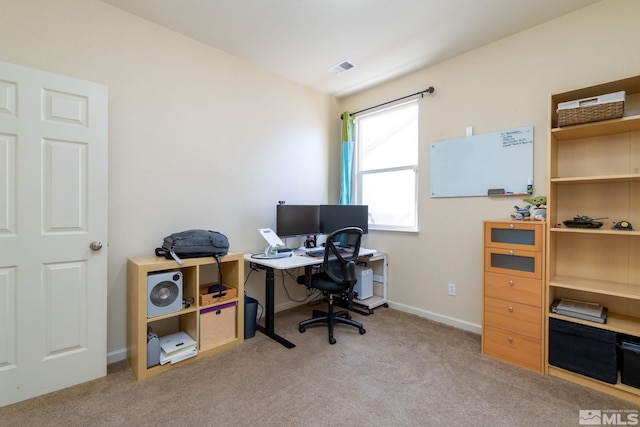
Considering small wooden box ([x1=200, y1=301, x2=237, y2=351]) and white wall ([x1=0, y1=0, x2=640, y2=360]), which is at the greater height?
white wall ([x1=0, y1=0, x2=640, y2=360])

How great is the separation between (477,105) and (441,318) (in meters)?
2.19

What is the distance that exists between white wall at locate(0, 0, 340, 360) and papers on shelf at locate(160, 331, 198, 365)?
39cm

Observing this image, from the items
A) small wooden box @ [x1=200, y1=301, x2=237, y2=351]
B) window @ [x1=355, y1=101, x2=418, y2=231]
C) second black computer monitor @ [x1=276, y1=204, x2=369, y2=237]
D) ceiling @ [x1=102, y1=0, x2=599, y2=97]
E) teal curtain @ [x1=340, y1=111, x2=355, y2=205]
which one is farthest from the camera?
teal curtain @ [x1=340, y1=111, x2=355, y2=205]

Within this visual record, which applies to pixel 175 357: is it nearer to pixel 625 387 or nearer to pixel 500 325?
pixel 500 325

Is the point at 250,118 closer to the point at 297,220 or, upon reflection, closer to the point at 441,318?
the point at 297,220

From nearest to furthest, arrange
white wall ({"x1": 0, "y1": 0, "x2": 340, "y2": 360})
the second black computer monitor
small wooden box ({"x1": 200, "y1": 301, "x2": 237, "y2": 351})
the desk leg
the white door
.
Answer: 1. the white door
2. white wall ({"x1": 0, "y1": 0, "x2": 340, "y2": 360})
3. small wooden box ({"x1": 200, "y1": 301, "x2": 237, "y2": 351})
4. the desk leg
5. the second black computer monitor

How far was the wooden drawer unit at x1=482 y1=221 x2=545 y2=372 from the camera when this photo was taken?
2.09 metres

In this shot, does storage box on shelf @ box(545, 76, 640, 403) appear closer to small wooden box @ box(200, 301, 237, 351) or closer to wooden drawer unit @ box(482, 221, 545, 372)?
wooden drawer unit @ box(482, 221, 545, 372)

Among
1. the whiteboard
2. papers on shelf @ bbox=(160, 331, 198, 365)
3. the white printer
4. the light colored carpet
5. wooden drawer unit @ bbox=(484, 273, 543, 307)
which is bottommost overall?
the light colored carpet

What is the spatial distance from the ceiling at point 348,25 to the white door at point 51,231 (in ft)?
3.34

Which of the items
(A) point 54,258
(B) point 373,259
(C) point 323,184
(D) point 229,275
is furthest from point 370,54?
(A) point 54,258

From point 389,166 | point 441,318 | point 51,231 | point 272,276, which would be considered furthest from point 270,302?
point 389,166
